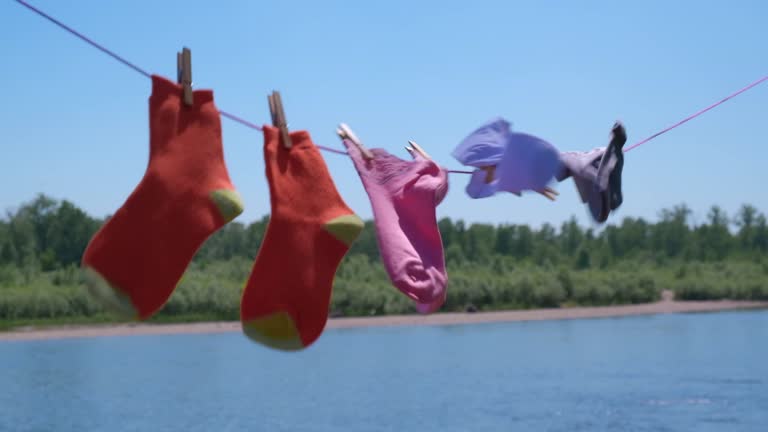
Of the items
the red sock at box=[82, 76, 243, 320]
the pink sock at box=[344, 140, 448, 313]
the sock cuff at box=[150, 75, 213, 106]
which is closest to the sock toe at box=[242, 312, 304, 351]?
the red sock at box=[82, 76, 243, 320]

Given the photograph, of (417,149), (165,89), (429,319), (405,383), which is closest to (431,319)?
(429,319)

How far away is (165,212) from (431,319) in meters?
37.3

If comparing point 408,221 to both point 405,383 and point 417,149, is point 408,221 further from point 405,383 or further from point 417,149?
point 405,383

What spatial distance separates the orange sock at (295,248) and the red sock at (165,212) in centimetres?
14

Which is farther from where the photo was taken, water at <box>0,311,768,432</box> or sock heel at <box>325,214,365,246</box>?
water at <box>0,311,768,432</box>

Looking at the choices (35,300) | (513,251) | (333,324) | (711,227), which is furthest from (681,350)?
(711,227)

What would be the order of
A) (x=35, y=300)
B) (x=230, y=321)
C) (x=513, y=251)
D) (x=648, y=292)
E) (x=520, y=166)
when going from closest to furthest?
(x=520, y=166) < (x=35, y=300) < (x=230, y=321) < (x=648, y=292) < (x=513, y=251)

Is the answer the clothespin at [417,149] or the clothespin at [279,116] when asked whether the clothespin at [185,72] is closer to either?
the clothespin at [279,116]

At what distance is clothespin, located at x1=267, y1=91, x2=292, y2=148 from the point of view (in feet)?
9.55

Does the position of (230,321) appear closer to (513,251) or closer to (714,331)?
(714,331)

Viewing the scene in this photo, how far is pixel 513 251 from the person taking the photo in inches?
2020

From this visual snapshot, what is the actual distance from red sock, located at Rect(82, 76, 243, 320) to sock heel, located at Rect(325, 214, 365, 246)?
0.93 ft

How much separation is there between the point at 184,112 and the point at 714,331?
106 feet

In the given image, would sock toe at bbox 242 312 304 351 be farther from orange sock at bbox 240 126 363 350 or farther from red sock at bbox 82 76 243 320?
red sock at bbox 82 76 243 320
